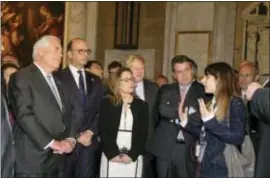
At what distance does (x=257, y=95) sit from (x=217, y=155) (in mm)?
1545

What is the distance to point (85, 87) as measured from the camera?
6.67 m

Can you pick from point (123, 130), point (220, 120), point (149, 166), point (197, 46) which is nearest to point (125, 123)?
point (123, 130)

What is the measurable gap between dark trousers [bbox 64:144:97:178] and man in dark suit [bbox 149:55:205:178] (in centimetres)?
69

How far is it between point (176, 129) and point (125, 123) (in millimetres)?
544

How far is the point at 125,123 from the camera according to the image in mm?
6559

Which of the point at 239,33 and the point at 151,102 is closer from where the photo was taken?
the point at 151,102

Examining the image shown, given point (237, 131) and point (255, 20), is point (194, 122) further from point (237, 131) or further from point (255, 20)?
point (255, 20)

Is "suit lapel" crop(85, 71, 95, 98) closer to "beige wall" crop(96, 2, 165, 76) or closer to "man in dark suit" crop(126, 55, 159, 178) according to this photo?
"man in dark suit" crop(126, 55, 159, 178)

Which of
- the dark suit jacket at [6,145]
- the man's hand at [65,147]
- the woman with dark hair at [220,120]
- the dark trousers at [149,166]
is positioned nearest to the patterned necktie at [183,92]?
the dark trousers at [149,166]

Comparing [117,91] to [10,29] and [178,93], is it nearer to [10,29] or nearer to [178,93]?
[178,93]

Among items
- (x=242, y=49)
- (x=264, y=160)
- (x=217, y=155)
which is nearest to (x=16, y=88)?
(x=217, y=155)

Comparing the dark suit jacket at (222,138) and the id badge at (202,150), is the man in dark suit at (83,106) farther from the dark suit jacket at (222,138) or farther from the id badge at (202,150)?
the dark suit jacket at (222,138)

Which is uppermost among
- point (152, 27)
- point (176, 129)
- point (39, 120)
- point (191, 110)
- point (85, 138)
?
point (152, 27)

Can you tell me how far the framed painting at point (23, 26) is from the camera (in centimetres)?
1359
